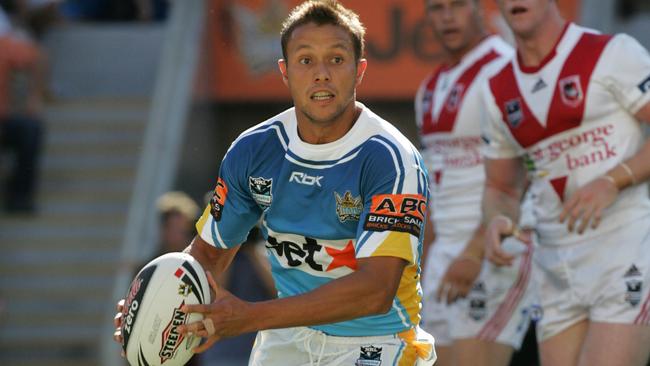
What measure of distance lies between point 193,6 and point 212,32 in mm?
361

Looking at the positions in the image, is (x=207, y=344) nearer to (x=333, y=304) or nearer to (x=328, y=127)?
(x=333, y=304)

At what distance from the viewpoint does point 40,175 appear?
44.2ft

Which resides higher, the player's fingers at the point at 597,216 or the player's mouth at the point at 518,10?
the player's mouth at the point at 518,10

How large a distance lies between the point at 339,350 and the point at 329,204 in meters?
0.62

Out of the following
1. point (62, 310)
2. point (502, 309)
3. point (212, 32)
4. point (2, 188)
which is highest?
point (212, 32)

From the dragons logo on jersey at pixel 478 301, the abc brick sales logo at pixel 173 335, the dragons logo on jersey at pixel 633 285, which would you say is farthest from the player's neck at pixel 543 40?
→ the abc brick sales logo at pixel 173 335

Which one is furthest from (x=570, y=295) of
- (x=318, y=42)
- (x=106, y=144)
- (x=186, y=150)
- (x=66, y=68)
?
(x=66, y=68)

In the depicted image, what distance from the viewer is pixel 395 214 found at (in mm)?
4875

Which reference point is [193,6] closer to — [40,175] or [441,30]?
[40,175]

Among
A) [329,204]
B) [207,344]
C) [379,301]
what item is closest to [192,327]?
[207,344]

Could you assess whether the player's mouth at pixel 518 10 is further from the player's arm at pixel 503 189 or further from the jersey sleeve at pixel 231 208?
the jersey sleeve at pixel 231 208

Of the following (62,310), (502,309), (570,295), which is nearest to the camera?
(570,295)

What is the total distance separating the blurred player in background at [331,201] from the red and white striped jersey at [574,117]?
4.11ft

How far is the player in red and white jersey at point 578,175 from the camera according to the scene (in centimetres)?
580
